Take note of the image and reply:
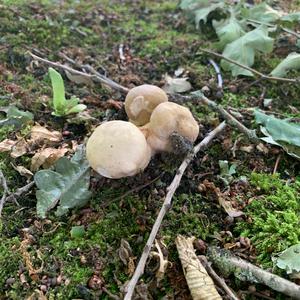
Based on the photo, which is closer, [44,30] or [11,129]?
[11,129]

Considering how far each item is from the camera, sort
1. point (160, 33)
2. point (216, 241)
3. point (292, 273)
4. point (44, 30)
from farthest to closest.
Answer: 1. point (160, 33)
2. point (44, 30)
3. point (216, 241)
4. point (292, 273)

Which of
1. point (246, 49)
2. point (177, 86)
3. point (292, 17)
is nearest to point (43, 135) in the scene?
point (177, 86)

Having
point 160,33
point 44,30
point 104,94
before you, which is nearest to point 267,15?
point 160,33

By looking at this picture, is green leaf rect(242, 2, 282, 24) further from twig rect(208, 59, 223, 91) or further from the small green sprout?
the small green sprout

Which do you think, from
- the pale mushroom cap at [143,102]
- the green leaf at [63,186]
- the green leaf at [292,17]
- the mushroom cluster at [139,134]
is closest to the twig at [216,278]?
the mushroom cluster at [139,134]

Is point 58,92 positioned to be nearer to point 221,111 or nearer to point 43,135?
point 43,135

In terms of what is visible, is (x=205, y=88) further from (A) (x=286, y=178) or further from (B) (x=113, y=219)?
(B) (x=113, y=219)

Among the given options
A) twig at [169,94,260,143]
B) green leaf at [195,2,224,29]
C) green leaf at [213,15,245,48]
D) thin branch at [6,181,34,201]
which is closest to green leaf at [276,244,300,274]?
twig at [169,94,260,143]

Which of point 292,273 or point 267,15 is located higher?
point 267,15
